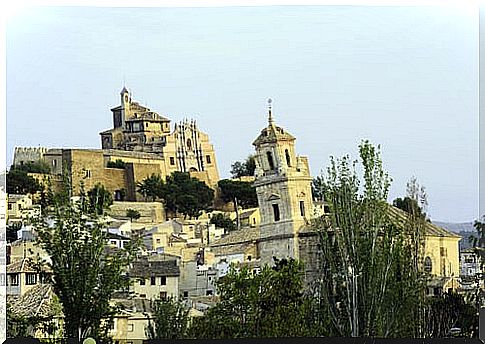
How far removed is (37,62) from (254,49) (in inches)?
54.0

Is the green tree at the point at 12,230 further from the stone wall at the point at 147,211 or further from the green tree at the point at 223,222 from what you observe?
the green tree at the point at 223,222

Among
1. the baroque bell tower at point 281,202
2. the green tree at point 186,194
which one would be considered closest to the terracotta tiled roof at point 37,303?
the green tree at point 186,194

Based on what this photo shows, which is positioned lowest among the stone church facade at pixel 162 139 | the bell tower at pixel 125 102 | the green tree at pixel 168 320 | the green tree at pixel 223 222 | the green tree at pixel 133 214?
the green tree at pixel 168 320

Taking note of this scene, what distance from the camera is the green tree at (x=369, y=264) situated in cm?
491

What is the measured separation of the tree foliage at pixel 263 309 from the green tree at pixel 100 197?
882 millimetres

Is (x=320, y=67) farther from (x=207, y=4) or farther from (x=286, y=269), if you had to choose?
(x=286, y=269)

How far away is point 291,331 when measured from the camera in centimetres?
495

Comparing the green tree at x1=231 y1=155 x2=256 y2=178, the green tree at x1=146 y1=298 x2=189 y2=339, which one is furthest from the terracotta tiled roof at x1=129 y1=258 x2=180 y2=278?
the green tree at x1=231 y1=155 x2=256 y2=178

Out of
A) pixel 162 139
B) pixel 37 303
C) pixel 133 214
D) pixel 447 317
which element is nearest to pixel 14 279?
pixel 37 303

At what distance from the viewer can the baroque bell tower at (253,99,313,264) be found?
495 cm

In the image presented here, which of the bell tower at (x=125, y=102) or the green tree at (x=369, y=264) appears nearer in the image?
the bell tower at (x=125, y=102)

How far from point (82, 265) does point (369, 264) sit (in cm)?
184

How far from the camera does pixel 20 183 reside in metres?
4.84

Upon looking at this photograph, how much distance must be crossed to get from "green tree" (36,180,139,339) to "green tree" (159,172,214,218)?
0.35m
